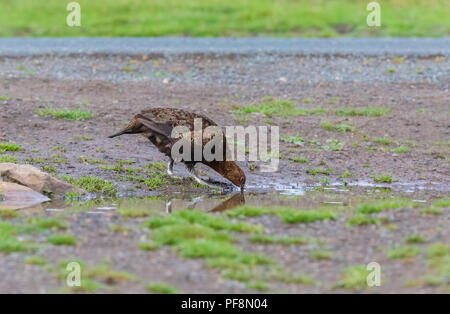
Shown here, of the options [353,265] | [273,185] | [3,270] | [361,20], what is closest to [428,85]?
[273,185]

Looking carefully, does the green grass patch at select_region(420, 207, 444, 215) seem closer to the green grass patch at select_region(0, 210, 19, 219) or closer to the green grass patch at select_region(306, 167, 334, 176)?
the green grass patch at select_region(306, 167, 334, 176)

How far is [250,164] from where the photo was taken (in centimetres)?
1388

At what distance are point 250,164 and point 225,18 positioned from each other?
24.1 m

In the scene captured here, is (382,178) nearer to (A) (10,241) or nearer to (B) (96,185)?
(B) (96,185)

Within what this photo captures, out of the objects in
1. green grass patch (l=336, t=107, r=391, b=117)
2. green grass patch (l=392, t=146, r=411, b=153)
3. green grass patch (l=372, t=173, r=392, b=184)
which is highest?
green grass patch (l=336, t=107, r=391, b=117)

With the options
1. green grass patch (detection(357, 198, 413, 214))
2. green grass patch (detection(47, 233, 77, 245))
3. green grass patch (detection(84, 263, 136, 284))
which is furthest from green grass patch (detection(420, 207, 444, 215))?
green grass patch (detection(47, 233, 77, 245))

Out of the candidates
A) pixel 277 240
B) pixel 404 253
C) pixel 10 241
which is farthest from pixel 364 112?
pixel 10 241

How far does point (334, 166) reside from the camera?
1395 centimetres

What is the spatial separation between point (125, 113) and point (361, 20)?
22209 millimetres

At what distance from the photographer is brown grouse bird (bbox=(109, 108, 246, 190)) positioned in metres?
12.3

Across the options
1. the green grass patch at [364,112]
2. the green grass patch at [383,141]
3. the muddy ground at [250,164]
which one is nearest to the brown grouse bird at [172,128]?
the muddy ground at [250,164]

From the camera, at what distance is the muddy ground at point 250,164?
8156 millimetres

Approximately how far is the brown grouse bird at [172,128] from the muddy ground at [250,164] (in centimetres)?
29

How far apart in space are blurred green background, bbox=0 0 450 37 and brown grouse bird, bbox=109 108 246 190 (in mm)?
22546
